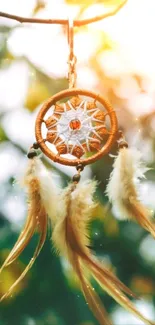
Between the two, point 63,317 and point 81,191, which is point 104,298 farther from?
point 81,191

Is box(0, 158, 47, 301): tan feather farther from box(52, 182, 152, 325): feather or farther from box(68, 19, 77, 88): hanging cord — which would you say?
box(68, 19, 77, 88): hanging cord

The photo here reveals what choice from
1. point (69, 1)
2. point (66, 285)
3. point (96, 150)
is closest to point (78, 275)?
point (66, 285)

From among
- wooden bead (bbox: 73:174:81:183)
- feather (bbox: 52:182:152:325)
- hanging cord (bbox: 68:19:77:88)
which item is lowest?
feather (bbox: 52:182:152:325)

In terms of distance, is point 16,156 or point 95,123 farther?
point 16,156

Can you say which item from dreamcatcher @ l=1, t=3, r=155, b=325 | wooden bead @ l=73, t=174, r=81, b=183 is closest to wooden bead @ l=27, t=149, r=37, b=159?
dreamcatcher @ l=1, t=3, r=155, b=325

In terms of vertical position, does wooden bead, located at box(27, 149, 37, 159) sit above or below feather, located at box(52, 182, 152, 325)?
above

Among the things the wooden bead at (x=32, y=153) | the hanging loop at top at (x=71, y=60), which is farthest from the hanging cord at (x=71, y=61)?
the wooden bead at (x=32, y=153)

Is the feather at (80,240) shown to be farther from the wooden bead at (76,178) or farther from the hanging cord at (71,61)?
the hanging cord at (71,61)
